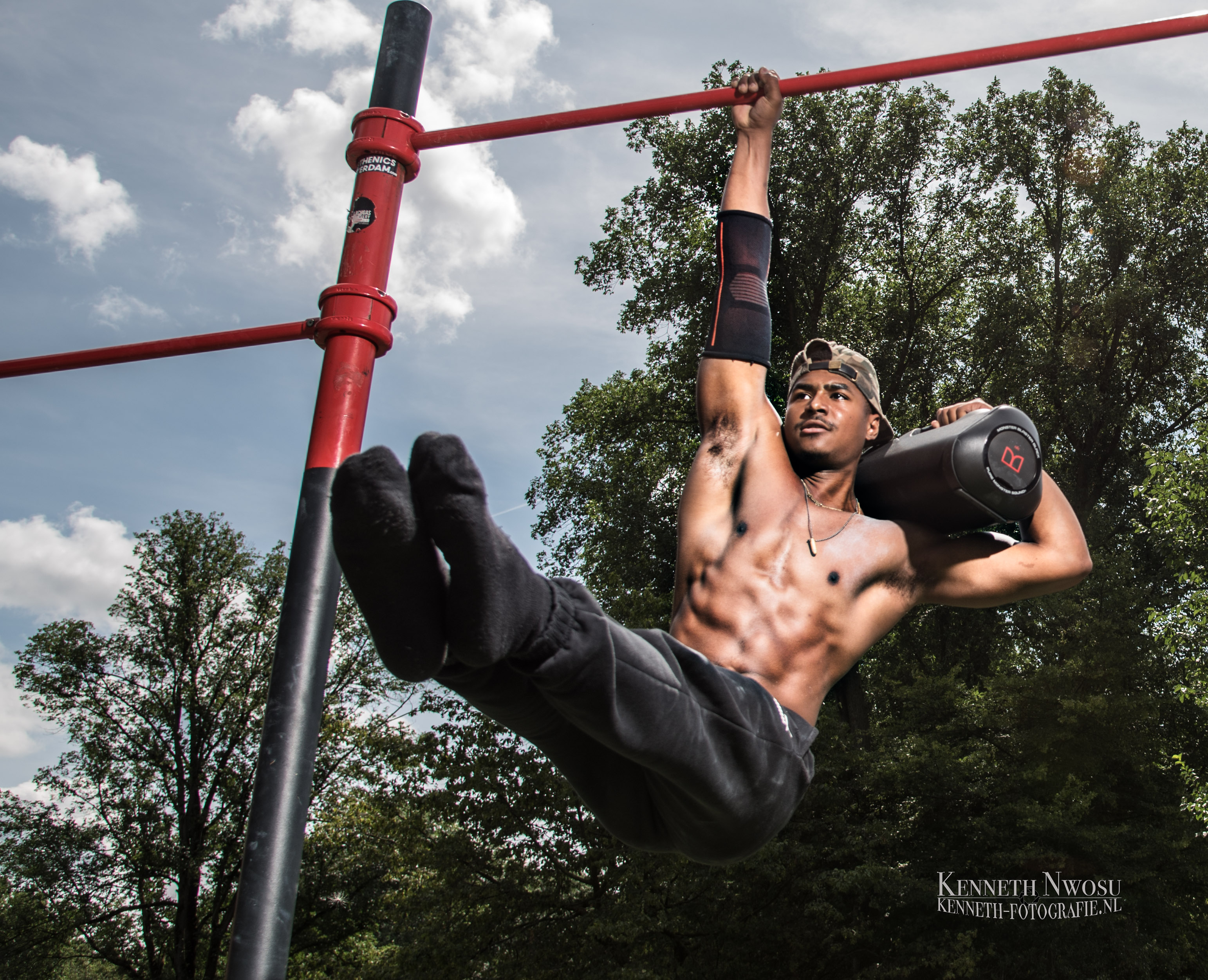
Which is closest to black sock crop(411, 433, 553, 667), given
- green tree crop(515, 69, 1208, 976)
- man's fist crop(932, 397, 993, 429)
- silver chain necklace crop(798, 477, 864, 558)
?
silver chain necklace crop(798, 477, 864, 558)

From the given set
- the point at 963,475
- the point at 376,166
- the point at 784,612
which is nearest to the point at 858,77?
the point at 963,475

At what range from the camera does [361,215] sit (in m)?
3.16

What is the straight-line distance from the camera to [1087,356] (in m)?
18.9

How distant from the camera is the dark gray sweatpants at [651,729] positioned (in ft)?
6.43

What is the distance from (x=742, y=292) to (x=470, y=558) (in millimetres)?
1956

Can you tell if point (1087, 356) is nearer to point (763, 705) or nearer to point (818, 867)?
point (818, 867)

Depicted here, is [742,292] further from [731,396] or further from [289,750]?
[289,750]

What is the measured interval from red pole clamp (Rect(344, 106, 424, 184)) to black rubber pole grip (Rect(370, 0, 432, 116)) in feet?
0.14

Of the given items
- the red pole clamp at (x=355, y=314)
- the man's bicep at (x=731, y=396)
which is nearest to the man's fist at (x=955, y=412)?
the man's bicep at (x=731, y=396)

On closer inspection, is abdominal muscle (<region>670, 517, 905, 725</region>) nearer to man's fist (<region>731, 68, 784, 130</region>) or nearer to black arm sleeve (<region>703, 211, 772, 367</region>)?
black arm sleeve (<region>703, 211, 772, 367</region>)

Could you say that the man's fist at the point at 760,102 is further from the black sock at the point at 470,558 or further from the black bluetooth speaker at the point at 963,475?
the black sock at the point at 470,558

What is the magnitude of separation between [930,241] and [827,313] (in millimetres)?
2333

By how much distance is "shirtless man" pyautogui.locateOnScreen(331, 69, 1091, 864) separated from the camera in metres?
1.78

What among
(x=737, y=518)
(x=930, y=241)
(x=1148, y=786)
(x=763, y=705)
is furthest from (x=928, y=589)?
(x=930, y=241)
